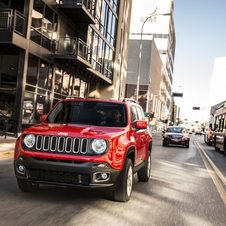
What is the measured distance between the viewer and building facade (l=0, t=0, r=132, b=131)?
17266 mm

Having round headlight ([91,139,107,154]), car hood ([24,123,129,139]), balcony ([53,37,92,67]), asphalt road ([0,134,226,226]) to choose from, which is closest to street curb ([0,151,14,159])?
asphalt road ([0,134,226,226])

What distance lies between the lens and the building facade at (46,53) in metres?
17.3

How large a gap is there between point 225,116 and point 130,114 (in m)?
16.2

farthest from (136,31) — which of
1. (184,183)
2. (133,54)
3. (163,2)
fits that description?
(184,183)

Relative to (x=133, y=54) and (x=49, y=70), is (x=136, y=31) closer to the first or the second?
(x=133, y=54)

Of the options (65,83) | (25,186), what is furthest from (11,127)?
(25,186)

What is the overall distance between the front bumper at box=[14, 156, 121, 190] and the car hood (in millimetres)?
414

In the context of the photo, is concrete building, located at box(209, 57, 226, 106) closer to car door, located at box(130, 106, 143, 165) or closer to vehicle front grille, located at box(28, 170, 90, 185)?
car door, located at box(130, 106, 143, 165)

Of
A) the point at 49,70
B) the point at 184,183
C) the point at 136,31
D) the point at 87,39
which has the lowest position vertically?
the point at 184,183

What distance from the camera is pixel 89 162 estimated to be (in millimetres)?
4785

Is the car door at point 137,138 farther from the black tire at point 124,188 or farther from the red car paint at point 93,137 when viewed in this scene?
the black tire at point 124,188

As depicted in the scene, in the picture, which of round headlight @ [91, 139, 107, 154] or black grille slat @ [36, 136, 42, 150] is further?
black grille slat @ [36, 136, 42, 150]

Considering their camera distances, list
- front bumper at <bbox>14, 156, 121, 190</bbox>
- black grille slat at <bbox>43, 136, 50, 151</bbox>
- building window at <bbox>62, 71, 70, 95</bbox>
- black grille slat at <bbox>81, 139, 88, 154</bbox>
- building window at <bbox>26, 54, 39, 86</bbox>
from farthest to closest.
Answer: building window at <bbox>62, 71, 70, 95</bbox> < building window at <bbox>26, 54, 39, 86</bbox> < black grille slat at <bbox>43, 136, 50, 151</bbox> < black grille slat at <bbox>81, 139, 88, 154</bbox> < front bumper at <bbox>14, 156, 121, 190</bbox>

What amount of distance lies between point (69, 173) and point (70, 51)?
731 inches
